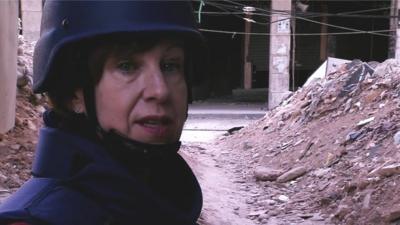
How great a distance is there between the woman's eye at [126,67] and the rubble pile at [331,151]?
4247 mm

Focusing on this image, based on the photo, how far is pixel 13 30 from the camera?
18.2 feet

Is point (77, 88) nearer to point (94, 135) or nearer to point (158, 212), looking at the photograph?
point (94, 135)

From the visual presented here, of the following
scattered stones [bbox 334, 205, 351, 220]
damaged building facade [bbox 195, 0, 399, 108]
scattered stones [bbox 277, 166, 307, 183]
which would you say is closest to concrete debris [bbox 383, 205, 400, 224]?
scattered stones [bbox 334, 205, 351, 220]

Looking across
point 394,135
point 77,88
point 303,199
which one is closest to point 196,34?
point 77,88

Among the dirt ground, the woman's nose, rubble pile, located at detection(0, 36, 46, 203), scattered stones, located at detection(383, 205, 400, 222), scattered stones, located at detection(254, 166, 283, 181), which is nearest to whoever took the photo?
the woman's nose

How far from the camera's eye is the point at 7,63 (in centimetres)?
532

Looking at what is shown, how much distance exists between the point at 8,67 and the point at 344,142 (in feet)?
14.6

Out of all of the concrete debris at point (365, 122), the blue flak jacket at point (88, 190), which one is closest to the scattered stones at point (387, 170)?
the concrete debris at point (365, 122)

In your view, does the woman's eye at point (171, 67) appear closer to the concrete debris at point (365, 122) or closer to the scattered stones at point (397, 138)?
the scattered stones at point (397, 138)

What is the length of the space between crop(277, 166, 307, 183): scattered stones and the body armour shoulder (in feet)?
21.3

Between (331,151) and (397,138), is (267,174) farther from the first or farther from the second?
(397,138)

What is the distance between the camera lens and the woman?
3.69ft

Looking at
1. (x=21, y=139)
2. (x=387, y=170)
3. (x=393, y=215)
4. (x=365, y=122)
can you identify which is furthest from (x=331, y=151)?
(x=21, y=139)

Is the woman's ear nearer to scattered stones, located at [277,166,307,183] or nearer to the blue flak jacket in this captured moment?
the blue flak jacket
